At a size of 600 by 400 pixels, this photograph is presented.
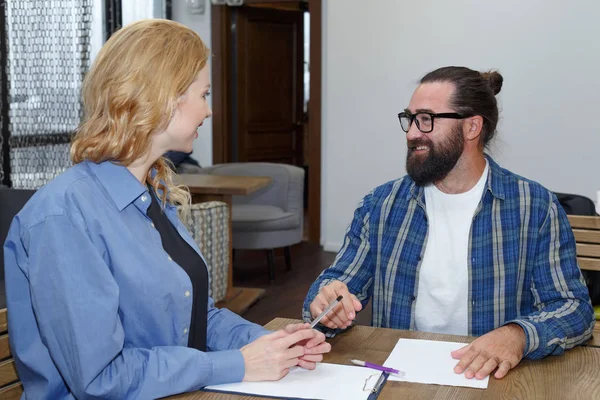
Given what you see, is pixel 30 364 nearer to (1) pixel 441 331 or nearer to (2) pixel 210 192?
(1) pixel 441 331

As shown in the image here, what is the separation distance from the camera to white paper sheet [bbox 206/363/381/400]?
4.94 ft

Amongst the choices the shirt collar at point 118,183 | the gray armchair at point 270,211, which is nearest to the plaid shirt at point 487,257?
the shirt collar at point 118,183

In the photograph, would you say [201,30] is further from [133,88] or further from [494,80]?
[133,88]

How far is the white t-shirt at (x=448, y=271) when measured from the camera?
2.19 meters

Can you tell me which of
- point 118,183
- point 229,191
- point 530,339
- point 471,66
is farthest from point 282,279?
point 118,183

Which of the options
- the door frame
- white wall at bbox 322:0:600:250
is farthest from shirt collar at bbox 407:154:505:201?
the door frame

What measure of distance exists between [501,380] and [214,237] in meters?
3.45

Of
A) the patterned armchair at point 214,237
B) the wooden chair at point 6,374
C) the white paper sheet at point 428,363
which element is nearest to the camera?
the white paper sheet at point 428,363

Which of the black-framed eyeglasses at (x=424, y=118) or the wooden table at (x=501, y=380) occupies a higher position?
the black-framed eyeglasses at (x=424, y=118)

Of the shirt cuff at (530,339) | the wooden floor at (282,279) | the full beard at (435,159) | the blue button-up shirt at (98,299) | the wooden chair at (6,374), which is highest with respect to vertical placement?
the full beard at (435,159)

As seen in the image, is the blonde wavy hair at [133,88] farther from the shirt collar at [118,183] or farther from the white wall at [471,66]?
the white wall at [471,66]

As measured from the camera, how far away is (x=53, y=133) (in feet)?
20.0

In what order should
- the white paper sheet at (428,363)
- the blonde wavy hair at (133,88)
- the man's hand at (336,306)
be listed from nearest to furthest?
the blonde wavy hair at (133,88)
the white paper sheet at (428,363)
the man's hand at (336,306)

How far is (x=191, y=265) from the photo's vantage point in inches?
64.3
